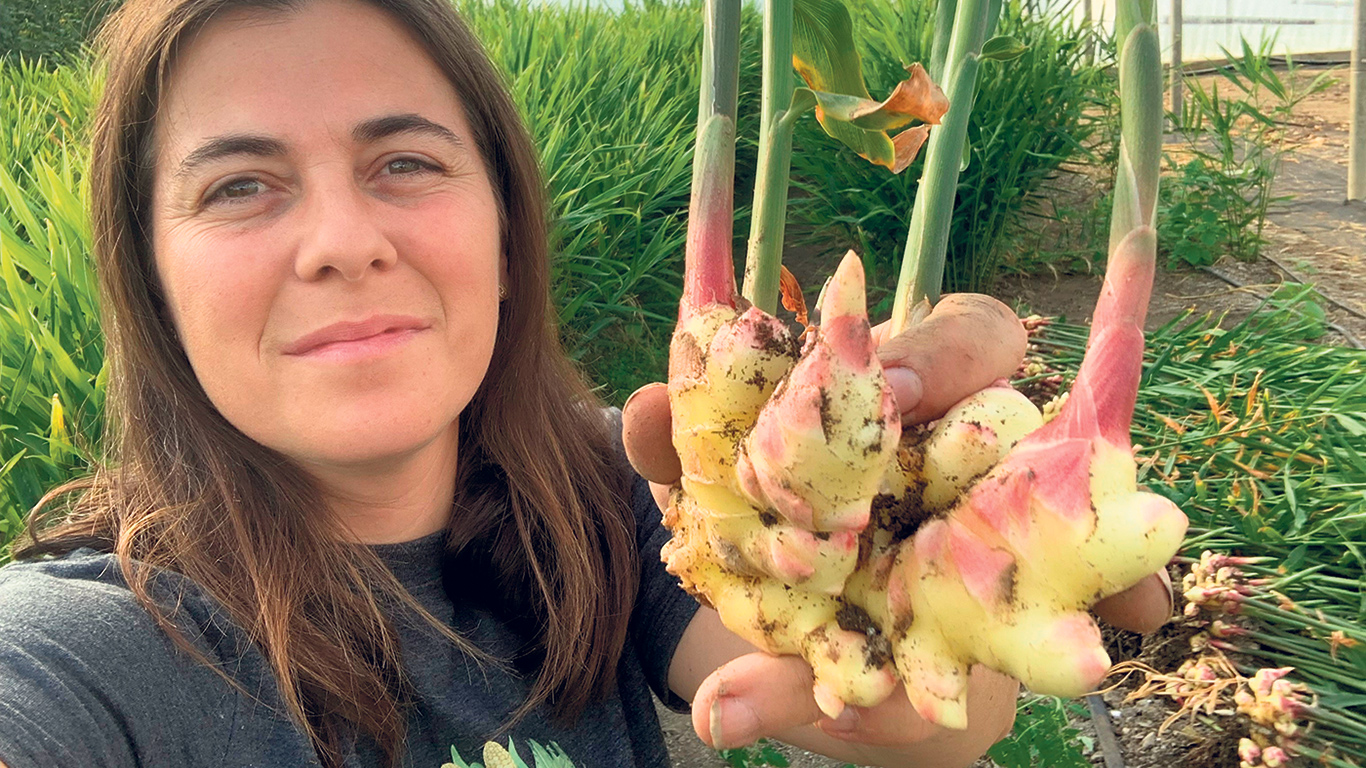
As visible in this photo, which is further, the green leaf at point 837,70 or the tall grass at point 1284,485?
the tall grass at point 1284,485

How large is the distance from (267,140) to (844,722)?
703 mm

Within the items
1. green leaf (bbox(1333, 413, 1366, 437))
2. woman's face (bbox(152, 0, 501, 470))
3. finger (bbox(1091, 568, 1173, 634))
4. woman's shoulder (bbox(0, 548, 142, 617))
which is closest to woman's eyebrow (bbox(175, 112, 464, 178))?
woman's face (bbox(152, 0, 501, 470))

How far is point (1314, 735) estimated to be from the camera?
1.40 metres

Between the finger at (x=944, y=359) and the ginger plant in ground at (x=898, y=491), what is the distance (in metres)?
0.02

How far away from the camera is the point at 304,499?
Result: 103 centimetres

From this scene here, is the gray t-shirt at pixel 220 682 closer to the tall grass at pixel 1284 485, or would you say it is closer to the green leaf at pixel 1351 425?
the tall grass at pixel 1284 485

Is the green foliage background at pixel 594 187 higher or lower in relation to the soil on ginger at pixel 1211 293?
higher

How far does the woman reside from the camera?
0.88 m

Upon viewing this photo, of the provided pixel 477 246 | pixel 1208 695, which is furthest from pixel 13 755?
pixel 1208 695

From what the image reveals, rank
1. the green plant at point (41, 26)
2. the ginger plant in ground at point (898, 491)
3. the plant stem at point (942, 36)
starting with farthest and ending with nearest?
the green plant at point (41, 26)
the plant stem at point (942, 36)
the ginger plant in ground at point (898, 491)

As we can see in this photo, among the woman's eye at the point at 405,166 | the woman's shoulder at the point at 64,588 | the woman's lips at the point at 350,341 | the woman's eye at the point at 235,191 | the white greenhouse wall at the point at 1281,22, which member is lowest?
the woman's shoulder at the point at 64,588

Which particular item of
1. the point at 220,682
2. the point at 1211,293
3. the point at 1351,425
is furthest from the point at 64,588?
the point at 1211,293

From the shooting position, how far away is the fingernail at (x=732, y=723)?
1.98 ft

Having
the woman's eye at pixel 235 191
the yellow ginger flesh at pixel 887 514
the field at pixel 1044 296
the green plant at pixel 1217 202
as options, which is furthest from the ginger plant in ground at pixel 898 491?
the green plant at pixel 1217 202
